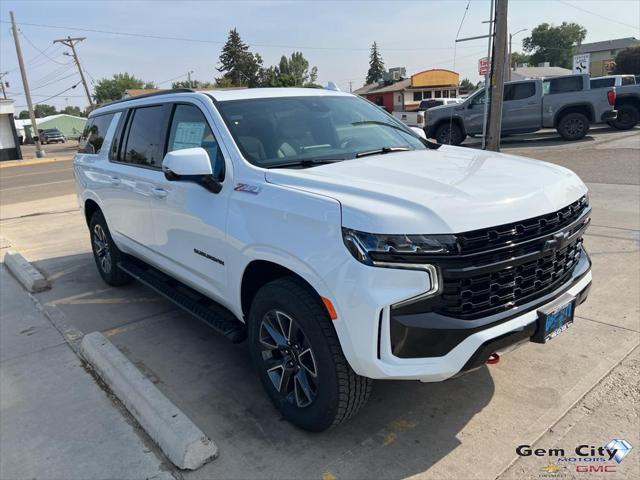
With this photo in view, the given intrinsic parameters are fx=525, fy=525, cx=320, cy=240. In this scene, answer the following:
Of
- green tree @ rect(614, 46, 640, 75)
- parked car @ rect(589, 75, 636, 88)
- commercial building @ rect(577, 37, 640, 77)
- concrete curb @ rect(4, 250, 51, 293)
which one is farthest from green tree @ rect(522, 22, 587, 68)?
concrete curb @ rect(4, 250, 51, 293)

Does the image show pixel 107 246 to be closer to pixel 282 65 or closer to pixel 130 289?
pixel 130 289

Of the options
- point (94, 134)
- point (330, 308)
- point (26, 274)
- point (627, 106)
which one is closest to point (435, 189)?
point (330, 308)

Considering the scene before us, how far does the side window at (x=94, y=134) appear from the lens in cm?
546

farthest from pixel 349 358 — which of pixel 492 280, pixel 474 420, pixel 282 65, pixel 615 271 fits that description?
pixel 282 65

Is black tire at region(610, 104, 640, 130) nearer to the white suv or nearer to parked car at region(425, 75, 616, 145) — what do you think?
parked car at region(425, 75, 616, 145)

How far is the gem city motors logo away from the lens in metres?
2.60

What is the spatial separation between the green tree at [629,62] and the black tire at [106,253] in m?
61.9

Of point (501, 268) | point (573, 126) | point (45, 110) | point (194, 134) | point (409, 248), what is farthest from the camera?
point (45, 110)

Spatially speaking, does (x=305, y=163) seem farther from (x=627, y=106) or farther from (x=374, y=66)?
(x=374, y=66)

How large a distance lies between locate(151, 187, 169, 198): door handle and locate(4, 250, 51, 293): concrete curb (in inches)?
105

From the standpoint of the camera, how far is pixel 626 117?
61.6 ft

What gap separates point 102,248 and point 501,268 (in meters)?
4.67

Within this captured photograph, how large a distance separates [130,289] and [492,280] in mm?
4372

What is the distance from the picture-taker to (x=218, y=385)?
3.59 meters
